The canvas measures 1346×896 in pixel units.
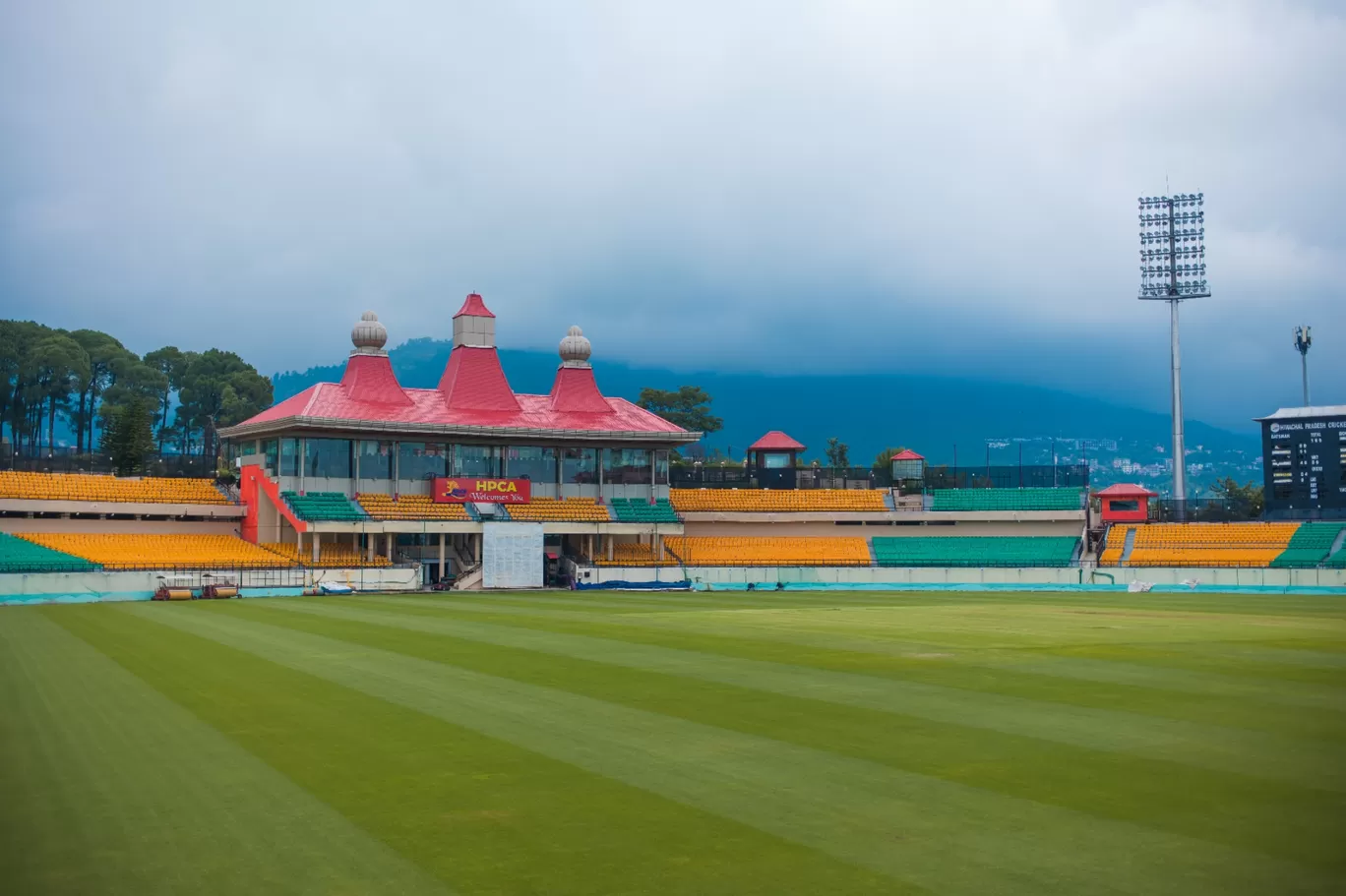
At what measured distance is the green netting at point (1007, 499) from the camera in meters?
75.8

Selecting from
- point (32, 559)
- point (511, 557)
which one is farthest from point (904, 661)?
point (32, 559)

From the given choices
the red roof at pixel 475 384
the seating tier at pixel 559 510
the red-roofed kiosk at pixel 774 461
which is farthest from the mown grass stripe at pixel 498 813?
the red-roofed kiosk at pixel 774 461

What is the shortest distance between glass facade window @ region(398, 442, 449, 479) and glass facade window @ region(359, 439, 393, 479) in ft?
Result: 2.03

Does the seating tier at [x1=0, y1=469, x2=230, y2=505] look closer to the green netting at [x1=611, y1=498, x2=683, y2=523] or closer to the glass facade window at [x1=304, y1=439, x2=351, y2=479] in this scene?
the glass facade window at [x1=304, y1=439, x2=351, y2=479]

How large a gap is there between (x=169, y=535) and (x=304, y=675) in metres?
45.7

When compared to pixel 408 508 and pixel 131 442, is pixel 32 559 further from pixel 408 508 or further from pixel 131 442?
pixel 131 442

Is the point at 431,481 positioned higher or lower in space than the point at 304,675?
higher

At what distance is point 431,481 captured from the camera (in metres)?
70.2

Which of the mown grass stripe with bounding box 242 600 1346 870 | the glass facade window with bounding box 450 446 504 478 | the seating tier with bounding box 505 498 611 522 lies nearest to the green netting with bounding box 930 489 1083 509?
the seating tier with bounding box 505 498 611 522

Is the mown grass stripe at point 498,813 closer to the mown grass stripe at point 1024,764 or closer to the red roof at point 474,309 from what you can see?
the mown grass stripe at point 1024,764

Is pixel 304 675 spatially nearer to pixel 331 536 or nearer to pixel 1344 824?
pixel 1344 824

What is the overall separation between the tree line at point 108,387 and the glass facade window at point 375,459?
119ft

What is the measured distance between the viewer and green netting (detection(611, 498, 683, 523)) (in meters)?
71.4

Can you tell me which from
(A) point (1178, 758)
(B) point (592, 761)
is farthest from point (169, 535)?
(A) point (1178, 758)
